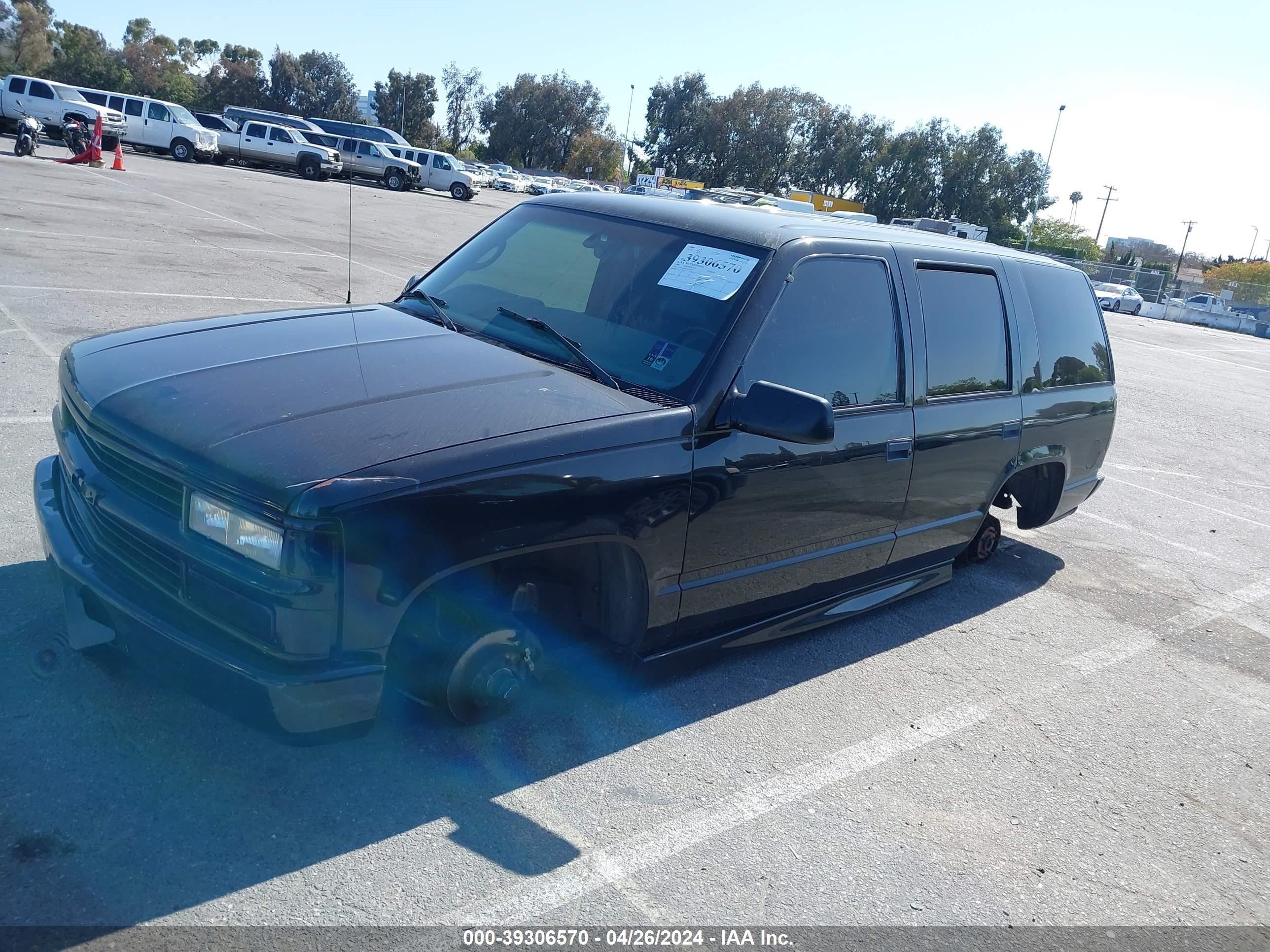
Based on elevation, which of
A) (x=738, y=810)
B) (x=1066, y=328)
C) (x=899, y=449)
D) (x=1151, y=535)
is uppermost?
(x=1066, y=328)

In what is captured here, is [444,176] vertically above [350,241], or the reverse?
[444,176]

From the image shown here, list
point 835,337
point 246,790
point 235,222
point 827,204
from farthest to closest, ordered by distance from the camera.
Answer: point 827,204, point 235,222, point 835,337, point 246,790

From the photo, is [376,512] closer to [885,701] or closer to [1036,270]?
[885,701]

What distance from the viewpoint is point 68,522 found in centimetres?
322

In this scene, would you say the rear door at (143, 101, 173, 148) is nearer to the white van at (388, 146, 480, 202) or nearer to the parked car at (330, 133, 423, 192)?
the parked car at (330, 133, 423, 192)

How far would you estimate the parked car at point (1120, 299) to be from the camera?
4341 centimetres

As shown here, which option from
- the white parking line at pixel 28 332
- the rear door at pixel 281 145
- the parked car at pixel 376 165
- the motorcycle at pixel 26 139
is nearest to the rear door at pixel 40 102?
the motorcycle at pixel 26 139

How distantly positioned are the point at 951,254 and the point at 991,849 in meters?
2.73

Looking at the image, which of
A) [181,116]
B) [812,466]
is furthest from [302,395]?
[181,116]

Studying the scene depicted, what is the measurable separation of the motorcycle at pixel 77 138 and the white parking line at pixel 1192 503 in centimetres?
2867

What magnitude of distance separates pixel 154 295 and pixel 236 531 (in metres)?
8.60

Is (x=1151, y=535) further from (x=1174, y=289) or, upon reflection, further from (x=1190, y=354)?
(x=1174, y=289)

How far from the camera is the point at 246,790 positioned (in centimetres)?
297

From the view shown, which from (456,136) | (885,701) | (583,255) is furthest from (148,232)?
(456,136)
